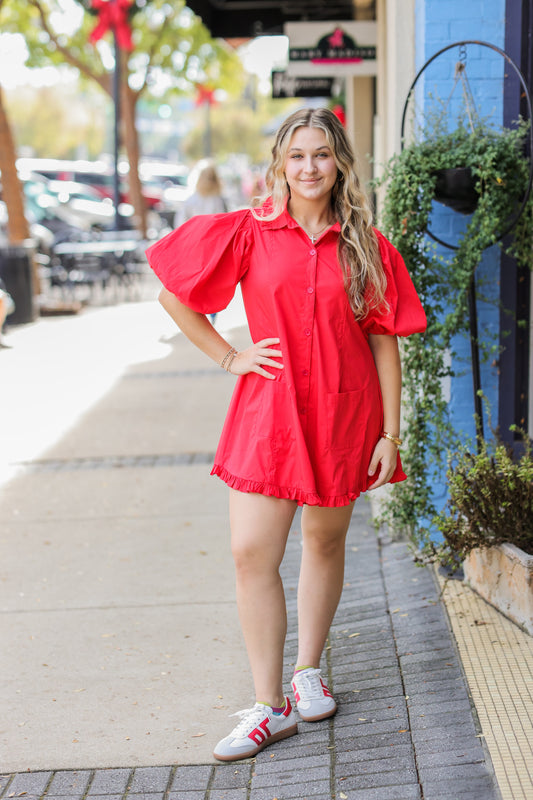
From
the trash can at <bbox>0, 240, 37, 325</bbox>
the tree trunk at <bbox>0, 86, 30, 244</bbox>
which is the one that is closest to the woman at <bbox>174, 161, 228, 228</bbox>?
the trash can at <bbox>0, 240, 37, 325</bbox>

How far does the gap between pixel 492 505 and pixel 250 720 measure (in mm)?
1263

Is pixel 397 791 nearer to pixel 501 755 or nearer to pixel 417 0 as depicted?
pixel 501 755

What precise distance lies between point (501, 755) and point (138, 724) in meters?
1.20

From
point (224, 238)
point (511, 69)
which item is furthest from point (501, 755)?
point (511, 69)

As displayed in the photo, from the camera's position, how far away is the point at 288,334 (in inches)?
119

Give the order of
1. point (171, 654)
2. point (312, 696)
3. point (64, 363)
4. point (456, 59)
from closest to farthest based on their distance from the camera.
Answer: point (312, 696) < point (171, 654) < point (456, 59) < point (64, 363)

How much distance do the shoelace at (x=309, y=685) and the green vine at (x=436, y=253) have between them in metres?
0.92

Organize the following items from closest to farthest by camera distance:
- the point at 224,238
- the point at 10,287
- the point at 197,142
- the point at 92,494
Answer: the point at 224,238 → the point at 92,494 → the point at 10,287 → the point at 197,142

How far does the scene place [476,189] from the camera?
3.94m

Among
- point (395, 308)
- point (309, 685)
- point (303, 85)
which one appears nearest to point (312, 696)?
point (309, 685)

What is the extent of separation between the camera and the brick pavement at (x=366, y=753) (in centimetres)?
291

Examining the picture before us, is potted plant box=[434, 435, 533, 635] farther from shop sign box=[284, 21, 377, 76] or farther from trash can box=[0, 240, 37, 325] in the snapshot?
trash can box=[0, 240, 37, 325]

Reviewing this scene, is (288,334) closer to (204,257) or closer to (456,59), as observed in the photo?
(204,257)

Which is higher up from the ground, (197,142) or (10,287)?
(197,142)
